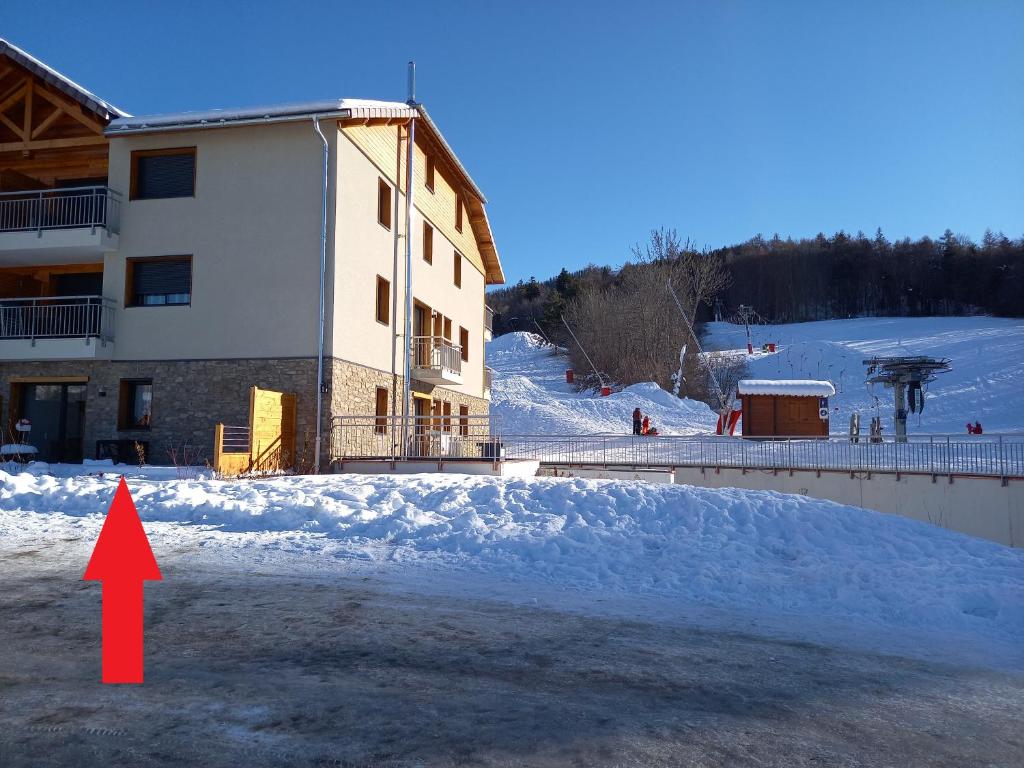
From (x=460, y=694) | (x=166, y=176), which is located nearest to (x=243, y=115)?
(x=166, y=176)

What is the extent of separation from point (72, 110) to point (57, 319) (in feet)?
18.6

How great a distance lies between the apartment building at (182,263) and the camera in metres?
19.4

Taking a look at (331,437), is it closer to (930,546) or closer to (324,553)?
(324,553)

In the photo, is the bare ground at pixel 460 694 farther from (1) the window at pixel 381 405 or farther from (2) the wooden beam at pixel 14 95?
(2) the wooden beam at pixel 14 95

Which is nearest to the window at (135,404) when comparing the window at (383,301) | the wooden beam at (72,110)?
the window at (383,301)

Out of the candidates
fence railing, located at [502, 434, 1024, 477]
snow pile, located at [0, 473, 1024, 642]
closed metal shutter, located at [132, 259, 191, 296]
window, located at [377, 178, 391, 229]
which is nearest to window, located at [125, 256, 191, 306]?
closed metal shutter, located at [132, 259, 191, 296]

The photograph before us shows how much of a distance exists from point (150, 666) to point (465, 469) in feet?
44.8

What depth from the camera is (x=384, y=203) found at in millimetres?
22719

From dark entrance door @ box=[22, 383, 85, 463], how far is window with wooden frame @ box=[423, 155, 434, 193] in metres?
12.0

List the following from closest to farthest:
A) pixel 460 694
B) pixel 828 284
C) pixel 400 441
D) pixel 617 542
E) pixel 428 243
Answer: pixel 460 694
pixel 617 542
pixel 400 441
pixel 428 243
pixel 828 284

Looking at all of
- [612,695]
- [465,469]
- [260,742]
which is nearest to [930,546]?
[612,695]

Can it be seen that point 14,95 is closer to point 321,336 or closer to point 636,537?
point 321,336

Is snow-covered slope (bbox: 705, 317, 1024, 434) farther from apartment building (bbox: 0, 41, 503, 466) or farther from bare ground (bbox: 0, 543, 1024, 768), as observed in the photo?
bare ground (bbox: 0, 543, 1024, 768)

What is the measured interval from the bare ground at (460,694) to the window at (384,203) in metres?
17.2
